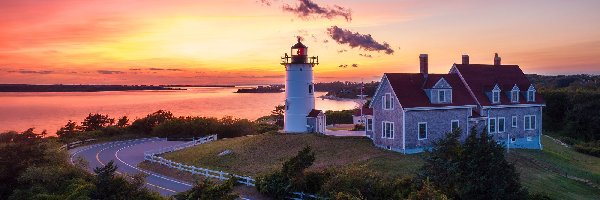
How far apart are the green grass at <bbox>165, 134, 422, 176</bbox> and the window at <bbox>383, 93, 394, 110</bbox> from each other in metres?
2.61

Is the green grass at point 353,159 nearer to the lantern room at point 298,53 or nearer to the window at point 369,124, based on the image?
the window at point 369,124

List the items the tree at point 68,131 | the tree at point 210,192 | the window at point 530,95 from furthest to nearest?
the tree at point 68,131 → the window at point 530,95 → the tree at point 210,192

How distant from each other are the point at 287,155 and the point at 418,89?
8.97m

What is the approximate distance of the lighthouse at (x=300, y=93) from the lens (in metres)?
37.7

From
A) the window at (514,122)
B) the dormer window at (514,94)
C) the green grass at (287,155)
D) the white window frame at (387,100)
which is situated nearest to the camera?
the green grass at (287,155)

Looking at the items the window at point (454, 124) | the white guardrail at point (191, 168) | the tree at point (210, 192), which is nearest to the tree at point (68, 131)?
the white guardrail at point (191, 168)

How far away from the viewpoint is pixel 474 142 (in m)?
18.9

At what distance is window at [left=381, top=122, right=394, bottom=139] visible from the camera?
3042cm

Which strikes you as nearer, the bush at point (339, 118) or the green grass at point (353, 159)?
the green grass at point (353, 159)

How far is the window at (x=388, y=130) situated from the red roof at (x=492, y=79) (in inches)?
253

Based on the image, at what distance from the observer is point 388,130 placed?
101 feet

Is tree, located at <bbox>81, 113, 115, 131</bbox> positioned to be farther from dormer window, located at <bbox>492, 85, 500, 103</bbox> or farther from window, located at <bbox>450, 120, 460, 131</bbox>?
dormer window, located at <bbox>492, 85, 500, 103</bbox>

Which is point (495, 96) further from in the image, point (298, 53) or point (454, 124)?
point (298, 53)

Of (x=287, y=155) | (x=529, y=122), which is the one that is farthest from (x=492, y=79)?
(x=287, y=155)
